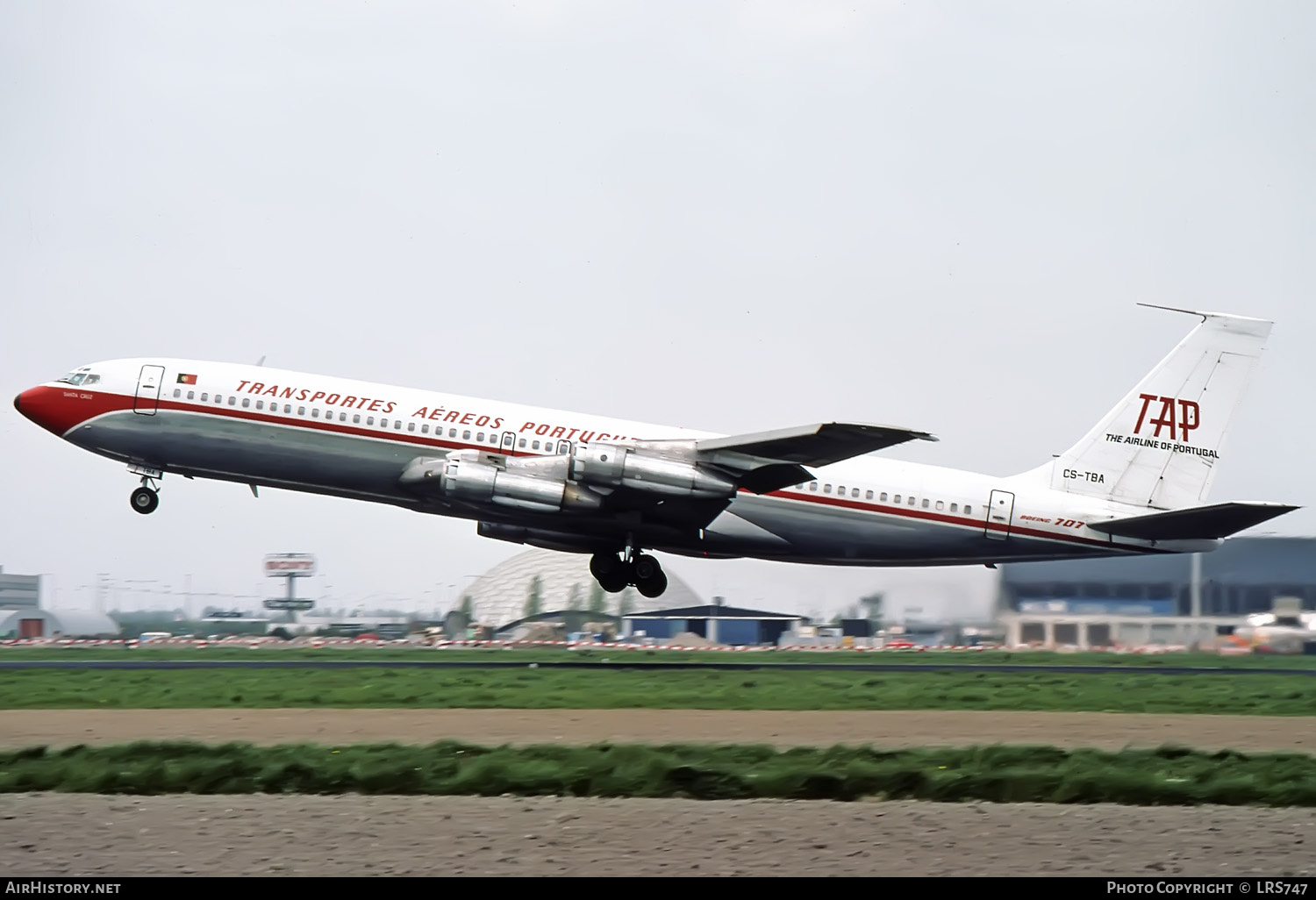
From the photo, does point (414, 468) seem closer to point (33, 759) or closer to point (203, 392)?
point (203, 392)

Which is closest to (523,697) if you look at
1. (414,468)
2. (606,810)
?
(414,468)

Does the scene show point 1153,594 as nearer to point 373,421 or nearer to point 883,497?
point 883,497

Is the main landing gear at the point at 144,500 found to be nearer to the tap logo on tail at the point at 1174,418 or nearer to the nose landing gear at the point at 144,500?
the nose landing gear at the point at 144,500

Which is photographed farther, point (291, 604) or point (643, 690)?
point (291, 604)

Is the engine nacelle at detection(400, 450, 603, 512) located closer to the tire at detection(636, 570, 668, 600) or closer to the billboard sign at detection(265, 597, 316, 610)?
the tire at detection(636, 570, 668, 600)

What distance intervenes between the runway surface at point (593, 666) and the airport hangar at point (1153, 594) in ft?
6.46

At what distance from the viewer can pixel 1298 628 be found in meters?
44.0

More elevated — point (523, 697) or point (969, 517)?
point (969, 517)

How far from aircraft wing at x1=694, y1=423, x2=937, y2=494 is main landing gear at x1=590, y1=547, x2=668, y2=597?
345 centimetres

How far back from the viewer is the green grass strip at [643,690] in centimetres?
Answer: 2767

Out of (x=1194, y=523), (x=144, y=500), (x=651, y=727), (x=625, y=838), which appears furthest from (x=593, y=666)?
(x=625, y=838)

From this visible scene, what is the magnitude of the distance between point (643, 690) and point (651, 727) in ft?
22.3

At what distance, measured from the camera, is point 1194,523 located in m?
35.0
